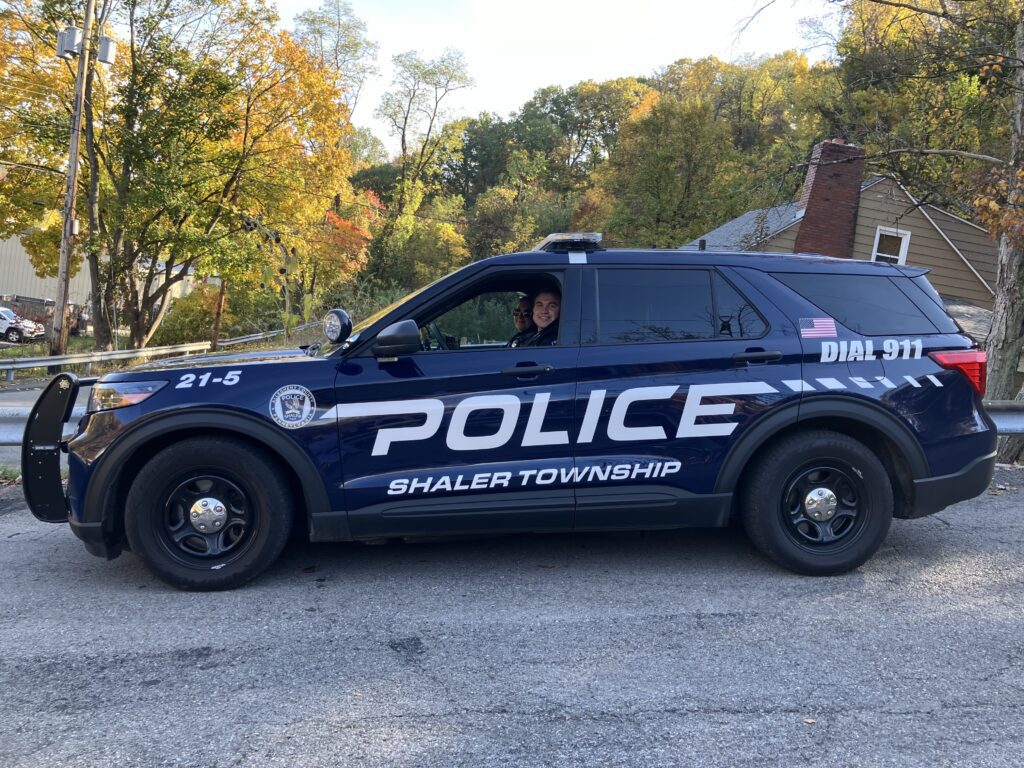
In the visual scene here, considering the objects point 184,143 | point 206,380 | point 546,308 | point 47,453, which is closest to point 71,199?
point 184,143

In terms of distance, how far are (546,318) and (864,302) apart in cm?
188

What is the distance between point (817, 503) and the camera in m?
4.58

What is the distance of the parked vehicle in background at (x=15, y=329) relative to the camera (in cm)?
3997

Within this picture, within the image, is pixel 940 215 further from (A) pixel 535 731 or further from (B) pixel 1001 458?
(A) pixel 535 731

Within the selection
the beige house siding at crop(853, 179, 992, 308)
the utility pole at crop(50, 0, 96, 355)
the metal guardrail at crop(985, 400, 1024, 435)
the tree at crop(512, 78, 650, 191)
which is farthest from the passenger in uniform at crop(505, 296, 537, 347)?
the tree at crop(512, 78, 650, 191)

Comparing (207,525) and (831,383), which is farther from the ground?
(831,383)

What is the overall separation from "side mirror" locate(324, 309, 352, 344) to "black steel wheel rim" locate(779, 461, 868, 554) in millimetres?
2630

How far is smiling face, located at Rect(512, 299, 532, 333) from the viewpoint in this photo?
16.0ft

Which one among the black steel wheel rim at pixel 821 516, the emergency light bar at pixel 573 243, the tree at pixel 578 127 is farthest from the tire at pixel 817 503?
the tree at pixel 578 127

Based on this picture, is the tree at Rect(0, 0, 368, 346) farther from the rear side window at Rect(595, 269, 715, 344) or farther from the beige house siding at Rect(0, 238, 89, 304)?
the beige house siding at Rect(0, 238, 89, 304)

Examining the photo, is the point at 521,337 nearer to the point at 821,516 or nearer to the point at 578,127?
the point at 821,516

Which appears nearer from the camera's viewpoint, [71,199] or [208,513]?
[208,513]

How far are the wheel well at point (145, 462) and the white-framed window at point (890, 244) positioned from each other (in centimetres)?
2173

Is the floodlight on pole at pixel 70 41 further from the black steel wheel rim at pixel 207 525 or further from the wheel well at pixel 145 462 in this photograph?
the black steel wheel rim at pixel 207 525
